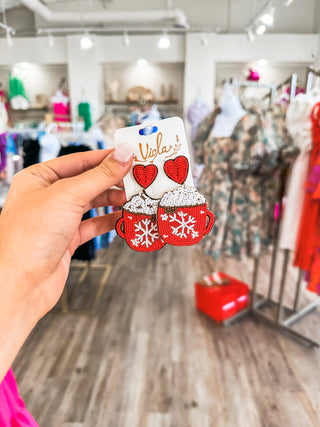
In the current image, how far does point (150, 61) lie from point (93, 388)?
557 centimetres

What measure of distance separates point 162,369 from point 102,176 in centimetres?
179

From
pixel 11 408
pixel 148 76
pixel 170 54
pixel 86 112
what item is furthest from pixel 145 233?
pixel 148 76

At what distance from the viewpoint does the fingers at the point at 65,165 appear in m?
Result: 0.69

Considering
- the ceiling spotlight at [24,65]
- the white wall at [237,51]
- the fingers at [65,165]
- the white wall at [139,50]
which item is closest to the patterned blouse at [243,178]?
the fingers at [65,165]

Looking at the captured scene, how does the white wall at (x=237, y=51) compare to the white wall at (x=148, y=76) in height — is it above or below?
above

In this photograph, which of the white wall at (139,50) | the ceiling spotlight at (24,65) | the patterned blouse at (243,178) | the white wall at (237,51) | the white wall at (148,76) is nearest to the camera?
the patterned blouse at (243,178)

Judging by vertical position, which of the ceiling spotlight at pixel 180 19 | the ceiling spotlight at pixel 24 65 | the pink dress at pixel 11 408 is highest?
the ceiling spotlight at pixel 180 19

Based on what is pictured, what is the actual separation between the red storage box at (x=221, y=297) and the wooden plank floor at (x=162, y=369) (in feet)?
0.32

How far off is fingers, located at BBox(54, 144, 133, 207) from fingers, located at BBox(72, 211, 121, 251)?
0.68 feet

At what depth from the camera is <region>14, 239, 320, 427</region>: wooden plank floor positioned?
1737 millimetres

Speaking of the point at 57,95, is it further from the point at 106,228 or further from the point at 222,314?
the point at 106,228

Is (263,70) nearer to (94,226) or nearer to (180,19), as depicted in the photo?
(180,19)

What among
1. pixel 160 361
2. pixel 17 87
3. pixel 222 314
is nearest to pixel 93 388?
pixel 160 361

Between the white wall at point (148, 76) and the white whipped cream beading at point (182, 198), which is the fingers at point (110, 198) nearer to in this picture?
the white whipped cream beading at point (182, 198)
